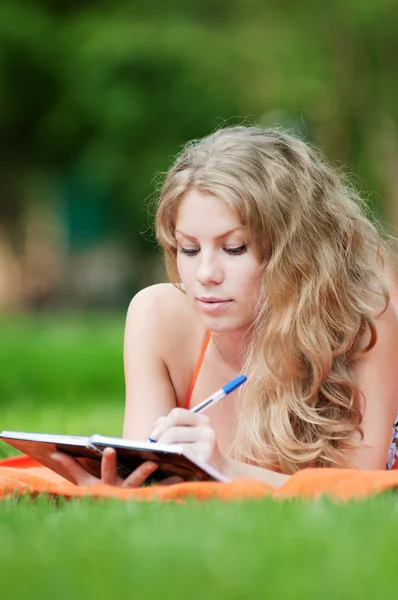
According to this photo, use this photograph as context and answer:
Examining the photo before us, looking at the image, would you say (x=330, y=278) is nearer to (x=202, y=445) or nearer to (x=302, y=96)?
(x=202, y=445)

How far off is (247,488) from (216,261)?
2.55 ft

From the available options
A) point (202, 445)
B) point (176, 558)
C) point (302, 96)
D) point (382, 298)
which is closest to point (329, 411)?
point (382, 298)

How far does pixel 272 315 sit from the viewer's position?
3564mm

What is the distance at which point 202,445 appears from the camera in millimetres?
3043

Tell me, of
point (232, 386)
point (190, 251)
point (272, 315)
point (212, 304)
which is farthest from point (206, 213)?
point (232, 386)

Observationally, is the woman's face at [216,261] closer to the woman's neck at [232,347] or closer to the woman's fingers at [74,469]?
the woman's neck at [232,347]

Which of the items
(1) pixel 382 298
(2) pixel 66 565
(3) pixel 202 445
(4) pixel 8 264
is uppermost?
(4) pixel 8 264

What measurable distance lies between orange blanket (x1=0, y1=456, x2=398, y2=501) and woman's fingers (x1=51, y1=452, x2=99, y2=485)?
7 centimetres

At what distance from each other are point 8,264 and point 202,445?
24.1m

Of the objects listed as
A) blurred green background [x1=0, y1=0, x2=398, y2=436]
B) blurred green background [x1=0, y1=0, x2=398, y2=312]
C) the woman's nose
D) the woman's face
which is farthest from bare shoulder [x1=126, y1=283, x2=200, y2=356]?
blurred green background [x1=0, y1=0, x2=398, y2=312]

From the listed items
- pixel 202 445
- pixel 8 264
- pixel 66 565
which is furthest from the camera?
pixel 8 264

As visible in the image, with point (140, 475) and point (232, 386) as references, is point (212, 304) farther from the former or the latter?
point (140, 475)

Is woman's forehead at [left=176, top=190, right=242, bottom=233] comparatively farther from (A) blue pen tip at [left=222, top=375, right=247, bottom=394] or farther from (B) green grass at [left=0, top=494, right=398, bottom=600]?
(B) green grass at [left=0, top=494, right=398, bottom=600]

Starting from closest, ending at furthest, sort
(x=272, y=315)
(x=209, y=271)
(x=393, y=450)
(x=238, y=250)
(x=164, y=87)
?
(x=209, y=271), (x=238, y=250), (x=272, y=315), (x=393, y=450), (x=164, y=87)
